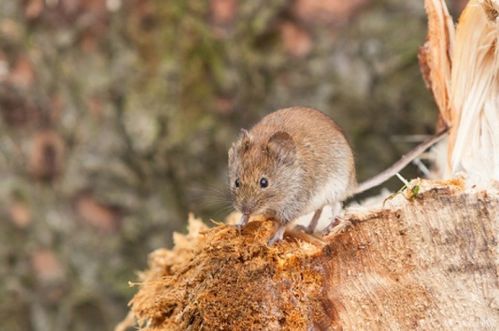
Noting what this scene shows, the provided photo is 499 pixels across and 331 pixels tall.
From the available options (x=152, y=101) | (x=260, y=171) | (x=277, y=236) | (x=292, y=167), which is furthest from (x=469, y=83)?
(x=152, y=101)

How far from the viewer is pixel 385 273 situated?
2.05 meters

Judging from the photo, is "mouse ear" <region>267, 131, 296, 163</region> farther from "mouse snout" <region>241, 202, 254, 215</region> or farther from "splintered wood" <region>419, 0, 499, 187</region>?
"splintered wood" <region>419, 0, 499, 187</region>

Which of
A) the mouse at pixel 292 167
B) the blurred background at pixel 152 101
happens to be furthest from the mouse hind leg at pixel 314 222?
the blurred background at pixel 152 101

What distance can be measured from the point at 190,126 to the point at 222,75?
399 millimetres

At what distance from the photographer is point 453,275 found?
80.0 inches

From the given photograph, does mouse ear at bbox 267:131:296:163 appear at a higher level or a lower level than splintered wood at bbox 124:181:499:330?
higher

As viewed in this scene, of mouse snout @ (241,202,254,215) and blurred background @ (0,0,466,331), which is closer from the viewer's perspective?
mouse snout @ (241,202,254,215)

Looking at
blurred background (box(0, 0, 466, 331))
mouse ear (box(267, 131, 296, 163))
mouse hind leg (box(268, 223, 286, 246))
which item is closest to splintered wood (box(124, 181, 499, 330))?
mouse hind leg (box(268, 223, 286, 246))

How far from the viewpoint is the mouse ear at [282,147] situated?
2.61 metres

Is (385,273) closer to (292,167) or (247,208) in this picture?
(247,208)

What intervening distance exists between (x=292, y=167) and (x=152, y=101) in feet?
7.73

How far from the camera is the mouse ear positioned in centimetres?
261

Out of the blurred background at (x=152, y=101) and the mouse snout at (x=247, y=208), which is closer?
the mouse snout at (x=247, y=208)

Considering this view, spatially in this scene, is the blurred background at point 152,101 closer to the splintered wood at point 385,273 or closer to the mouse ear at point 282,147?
the mouse ear at point 282,147
